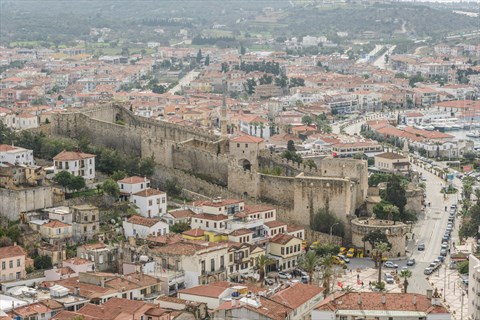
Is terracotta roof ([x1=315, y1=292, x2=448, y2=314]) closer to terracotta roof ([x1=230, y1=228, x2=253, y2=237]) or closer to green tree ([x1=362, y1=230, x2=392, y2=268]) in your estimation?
terracotta roof ([x1=230, y1=228, x2=253, y2=237])

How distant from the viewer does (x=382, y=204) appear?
139ft

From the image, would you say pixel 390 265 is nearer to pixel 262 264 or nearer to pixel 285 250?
pixel 285 250

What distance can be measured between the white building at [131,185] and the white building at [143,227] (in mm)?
2701

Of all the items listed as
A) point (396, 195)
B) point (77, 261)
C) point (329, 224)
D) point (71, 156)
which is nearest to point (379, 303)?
point (77, 261)

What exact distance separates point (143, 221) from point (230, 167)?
6685 millimetres

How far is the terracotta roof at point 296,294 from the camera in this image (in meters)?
30.2

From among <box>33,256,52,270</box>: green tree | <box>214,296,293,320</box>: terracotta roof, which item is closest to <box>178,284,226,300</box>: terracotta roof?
<box>214,296,293,320</box>: terracotta roof

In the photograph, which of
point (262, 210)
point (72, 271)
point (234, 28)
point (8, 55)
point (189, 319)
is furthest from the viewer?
point (234, 28)

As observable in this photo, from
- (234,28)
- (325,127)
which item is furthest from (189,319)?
(234,28)

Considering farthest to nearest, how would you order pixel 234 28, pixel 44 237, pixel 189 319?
pixel 234 28, pixel 44 237, pixel 189 319

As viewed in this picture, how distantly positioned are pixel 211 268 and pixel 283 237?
4.19 metres

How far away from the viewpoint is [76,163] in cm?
4219

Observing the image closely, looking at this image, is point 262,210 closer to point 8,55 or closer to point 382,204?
point 382,204

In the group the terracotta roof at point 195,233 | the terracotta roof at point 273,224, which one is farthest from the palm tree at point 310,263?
the terracotta roof at point 195,233
